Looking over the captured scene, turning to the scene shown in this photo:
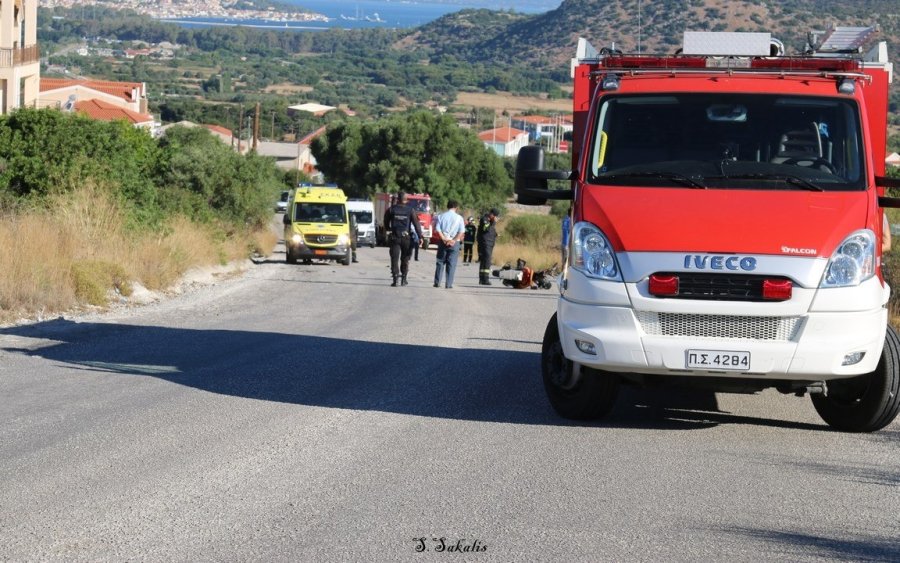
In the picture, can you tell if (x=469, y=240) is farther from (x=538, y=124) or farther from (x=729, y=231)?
(x=538, y=124)

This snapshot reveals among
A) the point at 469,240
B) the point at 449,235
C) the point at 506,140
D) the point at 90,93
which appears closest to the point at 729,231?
the point at 449,235

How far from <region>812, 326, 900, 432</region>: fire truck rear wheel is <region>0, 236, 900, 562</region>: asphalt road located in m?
0.15

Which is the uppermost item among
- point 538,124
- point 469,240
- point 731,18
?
point 731,18

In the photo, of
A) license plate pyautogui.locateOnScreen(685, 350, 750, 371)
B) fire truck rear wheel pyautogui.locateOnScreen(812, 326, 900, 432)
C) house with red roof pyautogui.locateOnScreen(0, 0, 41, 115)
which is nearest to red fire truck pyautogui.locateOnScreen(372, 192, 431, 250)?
house with red roof pyautogui.locateOnScreen(0, 0, 41, 115)

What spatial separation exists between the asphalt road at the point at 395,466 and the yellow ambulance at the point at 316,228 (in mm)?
22301

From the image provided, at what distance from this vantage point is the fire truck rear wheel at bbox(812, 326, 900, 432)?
862 centimetres

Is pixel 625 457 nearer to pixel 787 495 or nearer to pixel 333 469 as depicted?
pixel 787 495

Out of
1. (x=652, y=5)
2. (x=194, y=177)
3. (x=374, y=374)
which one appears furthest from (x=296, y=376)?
(x=652, y=5)

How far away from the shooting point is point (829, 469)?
7.71 m

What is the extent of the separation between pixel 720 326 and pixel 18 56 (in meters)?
43.9

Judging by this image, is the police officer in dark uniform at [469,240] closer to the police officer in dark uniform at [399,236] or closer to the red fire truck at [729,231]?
the police officer in dark uniform at [399,236]

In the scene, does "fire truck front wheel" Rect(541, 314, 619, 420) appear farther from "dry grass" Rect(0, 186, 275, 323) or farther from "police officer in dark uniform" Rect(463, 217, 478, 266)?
"police officer in dark uniform" Rect(463, 217, 478, 266)

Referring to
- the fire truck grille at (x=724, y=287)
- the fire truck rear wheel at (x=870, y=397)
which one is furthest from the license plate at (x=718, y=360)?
the fire truck rear wheel at (x=870, y=397)

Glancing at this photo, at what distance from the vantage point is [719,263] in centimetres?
805
